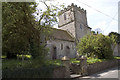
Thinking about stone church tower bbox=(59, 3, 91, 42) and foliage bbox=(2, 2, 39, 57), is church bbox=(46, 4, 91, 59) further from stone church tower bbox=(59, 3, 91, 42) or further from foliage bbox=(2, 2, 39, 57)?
foliage bbox=(2, 2, 39, 57)

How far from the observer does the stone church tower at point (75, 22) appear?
80.0 ft

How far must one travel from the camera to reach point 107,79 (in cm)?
741

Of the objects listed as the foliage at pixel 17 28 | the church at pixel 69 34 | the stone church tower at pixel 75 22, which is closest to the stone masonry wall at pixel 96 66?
the foliage at pixel 17 28

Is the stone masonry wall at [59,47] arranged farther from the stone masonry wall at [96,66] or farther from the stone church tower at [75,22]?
the stone masonry wall at [96,66]

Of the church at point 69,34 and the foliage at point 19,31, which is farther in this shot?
the church at point 69,34

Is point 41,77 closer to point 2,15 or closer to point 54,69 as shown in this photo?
point 54,69

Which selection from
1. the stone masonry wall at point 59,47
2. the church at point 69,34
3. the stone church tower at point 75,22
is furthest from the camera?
the stone church tower at point 75,22

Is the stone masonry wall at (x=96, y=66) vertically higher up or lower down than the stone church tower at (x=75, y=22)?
lower down

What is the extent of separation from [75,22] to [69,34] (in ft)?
12.5

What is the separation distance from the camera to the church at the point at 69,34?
18953mm

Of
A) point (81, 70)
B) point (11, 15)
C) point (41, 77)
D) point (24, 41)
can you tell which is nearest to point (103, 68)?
point (81, 70)

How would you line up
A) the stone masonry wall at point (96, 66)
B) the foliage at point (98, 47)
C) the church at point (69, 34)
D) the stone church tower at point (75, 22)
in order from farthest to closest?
the stone church tower at point (75, 22) < the church at point (69, 34) < the foliage at point (98, 47) < the stone masonry wall at point (96, 66)

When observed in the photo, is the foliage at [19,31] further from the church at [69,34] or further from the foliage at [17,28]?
the church at [69,34]

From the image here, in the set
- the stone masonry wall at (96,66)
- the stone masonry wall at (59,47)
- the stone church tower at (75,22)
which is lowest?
the stone masonry wall at (96,66)
